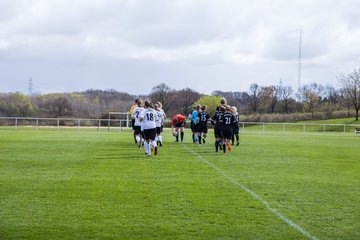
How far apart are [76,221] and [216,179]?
5522mm

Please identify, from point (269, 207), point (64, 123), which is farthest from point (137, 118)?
point (64, 123)

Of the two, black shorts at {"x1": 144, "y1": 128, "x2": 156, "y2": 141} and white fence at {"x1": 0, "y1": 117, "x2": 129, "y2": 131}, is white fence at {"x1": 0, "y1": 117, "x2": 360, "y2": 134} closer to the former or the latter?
white fence at {"x1": 0, "y1": 117, "x2": 129, "y2": 131}

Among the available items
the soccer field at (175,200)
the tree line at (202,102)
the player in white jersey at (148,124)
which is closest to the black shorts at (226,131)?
the player in white jersey at (148,124)

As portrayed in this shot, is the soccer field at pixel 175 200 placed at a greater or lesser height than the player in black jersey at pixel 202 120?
lesser

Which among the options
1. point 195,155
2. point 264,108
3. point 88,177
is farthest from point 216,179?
point 264,108

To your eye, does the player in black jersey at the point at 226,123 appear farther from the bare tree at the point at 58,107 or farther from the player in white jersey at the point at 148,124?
the bare tree at the point at 58,107

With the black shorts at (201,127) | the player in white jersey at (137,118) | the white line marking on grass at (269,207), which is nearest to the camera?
the white line marking on grass at (269,207)

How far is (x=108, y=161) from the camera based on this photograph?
17.3 meters

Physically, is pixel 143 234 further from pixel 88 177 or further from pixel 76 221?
pixel 88 177

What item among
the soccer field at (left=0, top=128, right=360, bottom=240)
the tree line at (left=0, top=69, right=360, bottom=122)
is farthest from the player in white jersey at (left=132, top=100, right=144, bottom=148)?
the tree line at (left=0, top=69, right=360, bottom=122)

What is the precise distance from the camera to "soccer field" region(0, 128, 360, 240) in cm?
772

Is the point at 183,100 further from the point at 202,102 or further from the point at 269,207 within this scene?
the point at 269,207

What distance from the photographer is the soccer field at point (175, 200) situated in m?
7.72

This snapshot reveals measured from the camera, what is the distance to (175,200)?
10094mm
